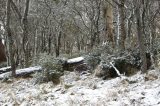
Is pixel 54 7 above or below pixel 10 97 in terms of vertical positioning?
above

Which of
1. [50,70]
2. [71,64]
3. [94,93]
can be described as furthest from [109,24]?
[94,93]

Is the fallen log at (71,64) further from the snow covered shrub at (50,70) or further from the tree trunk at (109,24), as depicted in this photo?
the tree trunk at (109,24)

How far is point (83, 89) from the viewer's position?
389 inches

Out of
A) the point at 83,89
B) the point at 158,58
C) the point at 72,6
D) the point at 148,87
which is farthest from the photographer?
the point at 72,6

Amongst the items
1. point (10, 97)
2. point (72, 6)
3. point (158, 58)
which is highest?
point (72, 6)

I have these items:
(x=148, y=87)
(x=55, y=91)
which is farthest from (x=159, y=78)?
(x=55, y=91)

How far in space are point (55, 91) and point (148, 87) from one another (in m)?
2.88

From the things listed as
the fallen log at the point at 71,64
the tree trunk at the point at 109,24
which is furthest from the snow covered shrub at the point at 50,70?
the tree trunk at the point at 109,24

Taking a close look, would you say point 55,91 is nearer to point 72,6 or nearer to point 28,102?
point 28,102

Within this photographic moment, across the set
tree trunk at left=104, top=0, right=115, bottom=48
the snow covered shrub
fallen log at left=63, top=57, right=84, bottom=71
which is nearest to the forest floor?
the snow covered shrub

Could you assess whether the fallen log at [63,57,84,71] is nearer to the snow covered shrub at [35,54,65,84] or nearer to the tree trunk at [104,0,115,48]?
the snow covered shrub at [35,54,65,84]

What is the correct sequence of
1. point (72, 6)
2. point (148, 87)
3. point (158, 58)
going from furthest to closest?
point (72, 6) < point (158, 58) < point (148, 87)

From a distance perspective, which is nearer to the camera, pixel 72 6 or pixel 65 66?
pixel 65 66

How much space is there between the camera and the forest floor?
7.75 m
